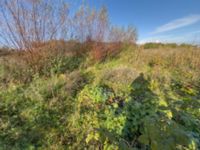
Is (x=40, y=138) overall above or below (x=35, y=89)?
below

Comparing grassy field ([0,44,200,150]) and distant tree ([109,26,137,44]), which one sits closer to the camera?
grassy field ([0,44,200,150])

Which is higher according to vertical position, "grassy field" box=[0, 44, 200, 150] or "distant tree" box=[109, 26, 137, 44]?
"distant tree" box=[109, 26, 137, 44]

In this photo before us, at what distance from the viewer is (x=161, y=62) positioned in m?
7.15

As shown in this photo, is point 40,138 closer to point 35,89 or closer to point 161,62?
point 35,89

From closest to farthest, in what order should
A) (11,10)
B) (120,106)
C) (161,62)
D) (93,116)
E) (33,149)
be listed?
(33,149) < (93,116) < (120,106) < (11,10) < (161,62)

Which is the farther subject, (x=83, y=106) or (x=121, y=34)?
(x=121, y=34)

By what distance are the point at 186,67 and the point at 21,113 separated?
5.85m

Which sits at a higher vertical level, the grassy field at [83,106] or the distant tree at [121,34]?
the distant tree at [121,34]

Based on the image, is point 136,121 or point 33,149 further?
point 136,121

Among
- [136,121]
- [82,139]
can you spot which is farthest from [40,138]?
[136,121]

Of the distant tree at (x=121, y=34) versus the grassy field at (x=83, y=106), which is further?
the distant tree at (x=121, y=34)

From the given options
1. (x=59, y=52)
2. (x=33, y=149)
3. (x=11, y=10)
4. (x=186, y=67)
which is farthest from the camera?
(x=186, y=67)

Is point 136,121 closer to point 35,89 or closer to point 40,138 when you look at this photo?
point 40,138

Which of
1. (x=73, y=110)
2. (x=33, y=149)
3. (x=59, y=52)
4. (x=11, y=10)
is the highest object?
(x=11, y=10)
